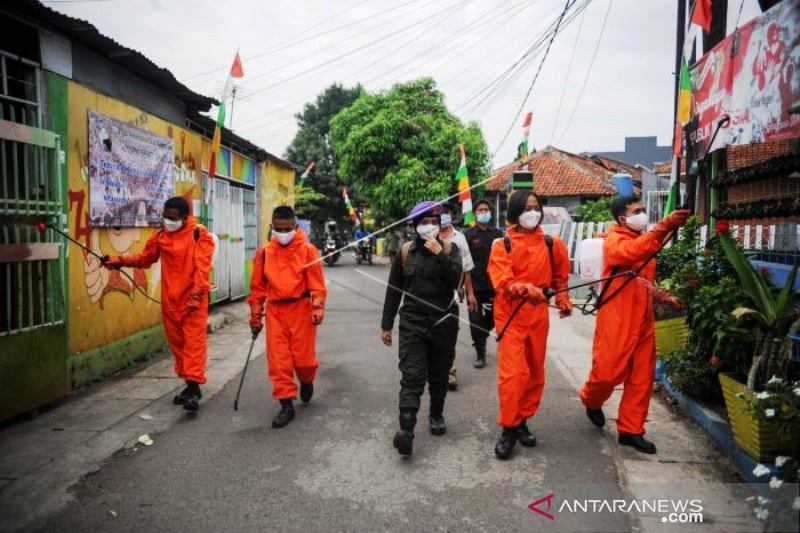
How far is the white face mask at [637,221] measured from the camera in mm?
4254

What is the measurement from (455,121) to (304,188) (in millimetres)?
14731

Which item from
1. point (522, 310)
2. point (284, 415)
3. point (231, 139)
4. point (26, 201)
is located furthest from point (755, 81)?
point (231, 139)

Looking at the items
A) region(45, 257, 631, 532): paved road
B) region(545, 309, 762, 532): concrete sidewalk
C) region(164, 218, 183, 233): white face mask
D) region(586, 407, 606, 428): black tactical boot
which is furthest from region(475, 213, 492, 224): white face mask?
region(164, 218, 183, 233): white face mask

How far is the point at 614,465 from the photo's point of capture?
398 centimetres

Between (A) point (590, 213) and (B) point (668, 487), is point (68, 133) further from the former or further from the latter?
(A) point (590, 213)

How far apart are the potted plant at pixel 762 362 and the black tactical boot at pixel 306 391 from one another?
11.0ft

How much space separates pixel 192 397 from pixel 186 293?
3.03ft

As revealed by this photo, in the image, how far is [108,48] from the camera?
21.2 feet

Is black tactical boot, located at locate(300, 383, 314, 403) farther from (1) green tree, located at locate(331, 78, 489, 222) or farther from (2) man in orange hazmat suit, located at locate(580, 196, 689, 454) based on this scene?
(1) green tree, located at locate(331, 78, 489, 222)

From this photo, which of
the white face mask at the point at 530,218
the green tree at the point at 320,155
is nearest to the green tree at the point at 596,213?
the white face mask at the point at 530,218

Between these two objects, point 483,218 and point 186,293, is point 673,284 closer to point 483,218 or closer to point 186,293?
point 483,218

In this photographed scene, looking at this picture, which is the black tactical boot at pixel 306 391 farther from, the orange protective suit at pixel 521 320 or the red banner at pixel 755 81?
the red banner at pixel 755 81

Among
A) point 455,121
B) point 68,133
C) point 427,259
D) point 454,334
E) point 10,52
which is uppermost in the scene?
point 455,121

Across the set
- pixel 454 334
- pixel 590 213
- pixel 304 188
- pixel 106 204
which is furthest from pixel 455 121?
pixel 454 334
